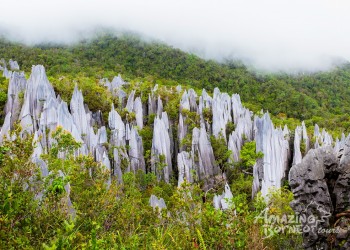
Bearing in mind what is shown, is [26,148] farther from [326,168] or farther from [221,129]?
[221,129]

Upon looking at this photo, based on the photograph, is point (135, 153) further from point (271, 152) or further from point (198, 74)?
point (198, 74)

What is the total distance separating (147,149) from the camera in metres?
30.3

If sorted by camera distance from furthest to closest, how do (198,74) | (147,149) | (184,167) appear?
(198,74) < (147,149) < (184,167)

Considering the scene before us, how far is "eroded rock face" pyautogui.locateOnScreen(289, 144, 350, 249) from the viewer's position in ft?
18.6

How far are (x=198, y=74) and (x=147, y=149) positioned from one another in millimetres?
33905

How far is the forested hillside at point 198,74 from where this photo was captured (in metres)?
53.2

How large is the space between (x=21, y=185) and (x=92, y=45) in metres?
72.5

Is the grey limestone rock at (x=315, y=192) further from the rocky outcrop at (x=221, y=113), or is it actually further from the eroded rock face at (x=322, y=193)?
the rocky outcrop at (x=221, y=113)

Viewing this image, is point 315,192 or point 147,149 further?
point 147,149

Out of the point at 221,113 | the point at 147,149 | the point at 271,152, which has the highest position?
the point at 221,113

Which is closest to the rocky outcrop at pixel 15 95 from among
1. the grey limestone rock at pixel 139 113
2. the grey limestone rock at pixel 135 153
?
the grey limestone rock at pixel 135 153

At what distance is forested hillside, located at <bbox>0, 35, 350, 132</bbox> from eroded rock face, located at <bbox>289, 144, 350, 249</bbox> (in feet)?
141

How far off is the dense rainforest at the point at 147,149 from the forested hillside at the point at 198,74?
0.25m

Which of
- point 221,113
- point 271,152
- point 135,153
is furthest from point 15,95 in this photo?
point 271,152
